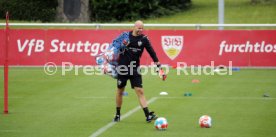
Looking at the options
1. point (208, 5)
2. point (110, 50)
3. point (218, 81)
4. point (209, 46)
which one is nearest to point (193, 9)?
point (208, 5)

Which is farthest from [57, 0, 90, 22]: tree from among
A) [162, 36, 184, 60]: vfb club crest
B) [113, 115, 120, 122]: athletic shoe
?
[113, 115, 120, 122]: athletic shoe

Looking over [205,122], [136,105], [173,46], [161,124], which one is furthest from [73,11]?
[161,124]

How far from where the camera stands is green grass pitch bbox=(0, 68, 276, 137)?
14.0m

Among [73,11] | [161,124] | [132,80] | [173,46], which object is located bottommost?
[161,124]

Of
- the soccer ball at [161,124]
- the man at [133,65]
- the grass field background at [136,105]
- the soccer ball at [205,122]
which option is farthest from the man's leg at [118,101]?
the soccer ball at [205,122]

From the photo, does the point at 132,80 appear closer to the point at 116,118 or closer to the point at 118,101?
the point at 118,101

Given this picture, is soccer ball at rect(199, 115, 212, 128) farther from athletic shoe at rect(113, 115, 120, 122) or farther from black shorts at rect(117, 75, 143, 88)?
athletic shoe at rect(113, 115, 120, 122)

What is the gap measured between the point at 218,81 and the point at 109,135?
9893 mm

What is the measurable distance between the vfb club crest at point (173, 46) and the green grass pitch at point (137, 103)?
1341 millimetres

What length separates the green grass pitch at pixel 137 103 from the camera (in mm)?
14008

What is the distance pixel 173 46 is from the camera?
84.8 feet

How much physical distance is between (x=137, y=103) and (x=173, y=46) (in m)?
7.98

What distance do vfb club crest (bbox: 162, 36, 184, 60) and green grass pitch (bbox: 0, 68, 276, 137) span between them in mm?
1341

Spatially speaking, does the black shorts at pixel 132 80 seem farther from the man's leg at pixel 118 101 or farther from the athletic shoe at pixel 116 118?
the athletic shoe at pixel 116 118
